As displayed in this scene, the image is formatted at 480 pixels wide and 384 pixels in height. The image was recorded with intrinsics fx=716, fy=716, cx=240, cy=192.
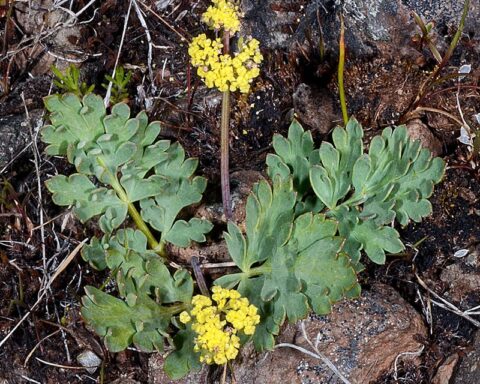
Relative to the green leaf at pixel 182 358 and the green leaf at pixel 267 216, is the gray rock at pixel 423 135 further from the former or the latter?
the green leaf at pixel 182 358

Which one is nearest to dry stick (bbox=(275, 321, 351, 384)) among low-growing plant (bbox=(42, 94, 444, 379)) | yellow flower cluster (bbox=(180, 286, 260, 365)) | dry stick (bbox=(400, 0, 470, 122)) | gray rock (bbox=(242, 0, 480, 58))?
low-growing plant (bbox=(42, 94, 444, 379))

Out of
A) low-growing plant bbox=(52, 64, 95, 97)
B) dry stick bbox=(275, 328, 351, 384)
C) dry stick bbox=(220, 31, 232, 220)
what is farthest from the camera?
low-growing plant bbox=(52, 64, 95, 97)

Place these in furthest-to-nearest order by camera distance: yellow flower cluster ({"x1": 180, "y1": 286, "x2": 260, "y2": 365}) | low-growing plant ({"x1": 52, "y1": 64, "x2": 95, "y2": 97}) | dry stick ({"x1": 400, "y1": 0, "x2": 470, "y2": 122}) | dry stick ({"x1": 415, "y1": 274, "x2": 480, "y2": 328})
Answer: low-growing plant ({"x1": 52, "y1": 64, "x2": 95, "y2": 97})
dry stick ({"x1": 400, "y1": 0, "x2": 470, "y2": 122})
dry stick ({"x1": 415, "y1": 274, "x2": 480, "y2": 328})
yellow flower cluster ({"x1": 180, "y1": 286, "x2": 260, "y2": 365})

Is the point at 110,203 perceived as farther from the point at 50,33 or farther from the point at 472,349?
the point at 472,349

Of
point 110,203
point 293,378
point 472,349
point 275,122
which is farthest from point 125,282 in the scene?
point 472,349

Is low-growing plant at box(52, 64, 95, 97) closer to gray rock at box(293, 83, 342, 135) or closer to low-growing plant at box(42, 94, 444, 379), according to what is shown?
low-growing plant at box(42, 94, 444, 379)

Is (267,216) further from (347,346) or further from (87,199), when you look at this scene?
(87,199)
